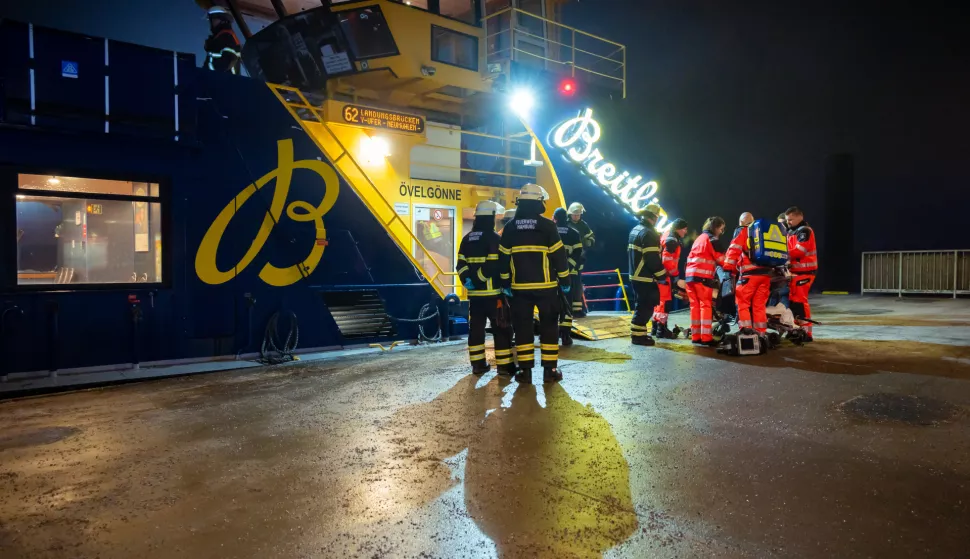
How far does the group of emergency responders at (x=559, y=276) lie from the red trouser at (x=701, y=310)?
0.6 inches

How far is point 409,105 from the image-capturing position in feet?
36.8

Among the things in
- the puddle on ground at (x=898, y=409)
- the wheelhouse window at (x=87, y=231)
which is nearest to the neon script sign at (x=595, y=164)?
the puddle on ground at (x=898, y=409)

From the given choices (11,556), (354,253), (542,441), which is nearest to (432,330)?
(354,253)

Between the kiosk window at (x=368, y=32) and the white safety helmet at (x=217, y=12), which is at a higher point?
the white safety helmet at (x=217, y=12)

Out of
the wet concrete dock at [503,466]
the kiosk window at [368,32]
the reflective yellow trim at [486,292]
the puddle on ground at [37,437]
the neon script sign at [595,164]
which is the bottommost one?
the puddle on ground at [37,437]

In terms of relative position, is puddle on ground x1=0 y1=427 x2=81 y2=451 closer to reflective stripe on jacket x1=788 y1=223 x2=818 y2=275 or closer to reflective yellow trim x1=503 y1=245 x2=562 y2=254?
reflective yellow trim x1=503 y1=245 x2=562 y2=254

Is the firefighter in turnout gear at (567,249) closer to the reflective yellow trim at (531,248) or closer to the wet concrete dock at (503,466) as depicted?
the wet concrete dock at (503,466)

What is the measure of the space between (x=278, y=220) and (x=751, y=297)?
6724mm

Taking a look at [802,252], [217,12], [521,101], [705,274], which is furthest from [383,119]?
[802,252]

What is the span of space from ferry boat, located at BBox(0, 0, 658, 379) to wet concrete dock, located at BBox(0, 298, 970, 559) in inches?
56.4

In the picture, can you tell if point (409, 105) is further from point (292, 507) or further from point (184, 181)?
point (292, 507)

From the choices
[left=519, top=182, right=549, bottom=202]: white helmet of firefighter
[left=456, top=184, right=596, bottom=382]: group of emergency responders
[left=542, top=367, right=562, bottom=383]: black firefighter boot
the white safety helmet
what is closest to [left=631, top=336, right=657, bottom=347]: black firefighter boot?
[left=456, top=184, right=596, bottom=382]: group of emergency responders

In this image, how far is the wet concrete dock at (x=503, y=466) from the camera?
118 inches

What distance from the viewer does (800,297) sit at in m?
9.09
